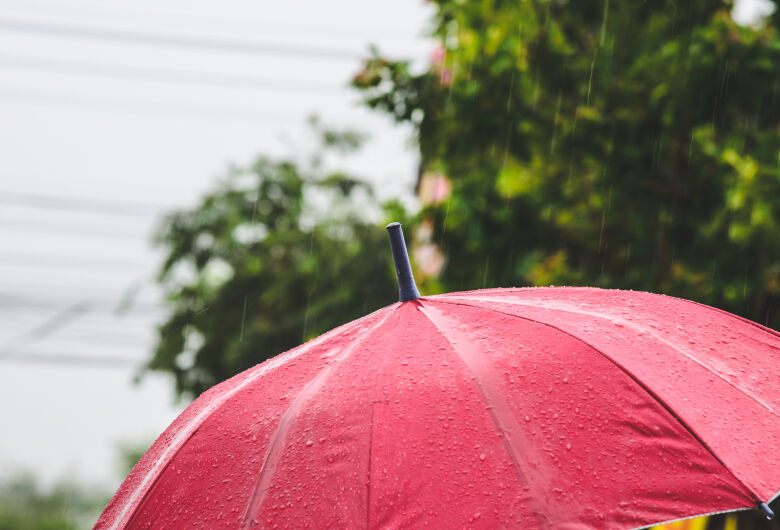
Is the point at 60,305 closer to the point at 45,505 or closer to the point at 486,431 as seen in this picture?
the point at 486,431

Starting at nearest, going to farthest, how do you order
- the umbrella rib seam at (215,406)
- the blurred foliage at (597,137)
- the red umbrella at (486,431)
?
the red umbrella at (486,431), the umbrella rib seam at (215,406), the blurred foliage at (597,137)

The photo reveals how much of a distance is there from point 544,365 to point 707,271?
11.7 feet

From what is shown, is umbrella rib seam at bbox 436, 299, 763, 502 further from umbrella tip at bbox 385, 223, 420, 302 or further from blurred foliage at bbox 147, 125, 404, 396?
blurred foliage at bbox 147, 125, 404, 396

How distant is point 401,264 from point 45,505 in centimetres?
6033

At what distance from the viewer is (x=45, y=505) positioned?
2125 inches

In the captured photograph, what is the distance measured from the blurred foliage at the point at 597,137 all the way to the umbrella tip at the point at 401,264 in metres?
2.96

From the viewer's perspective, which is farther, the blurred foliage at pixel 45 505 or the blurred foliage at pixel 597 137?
the blurred foliage at pixel 45 505

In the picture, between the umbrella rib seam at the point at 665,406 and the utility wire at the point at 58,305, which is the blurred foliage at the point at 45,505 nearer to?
the utility wire at the point at 58,305

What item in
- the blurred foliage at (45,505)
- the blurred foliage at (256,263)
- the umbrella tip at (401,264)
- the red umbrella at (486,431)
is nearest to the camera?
the red umbrella at (486,431)

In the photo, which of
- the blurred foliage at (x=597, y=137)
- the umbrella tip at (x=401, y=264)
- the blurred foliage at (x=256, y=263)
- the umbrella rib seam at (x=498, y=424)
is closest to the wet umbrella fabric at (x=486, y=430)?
the umbrella rib seam at (x=498, y=424)

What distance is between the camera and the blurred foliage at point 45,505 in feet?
167

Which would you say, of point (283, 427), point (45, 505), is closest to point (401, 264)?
point (283, 427)

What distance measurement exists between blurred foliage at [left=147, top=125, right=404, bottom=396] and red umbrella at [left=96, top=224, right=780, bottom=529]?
1136cm

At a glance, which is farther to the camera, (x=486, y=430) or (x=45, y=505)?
(x=45, y=505)
